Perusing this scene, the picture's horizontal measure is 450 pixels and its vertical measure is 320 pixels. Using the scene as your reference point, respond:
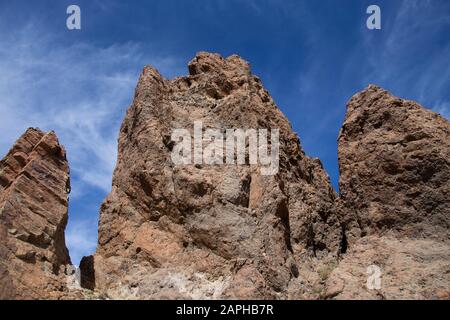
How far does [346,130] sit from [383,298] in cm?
941

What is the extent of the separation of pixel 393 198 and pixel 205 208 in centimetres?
764

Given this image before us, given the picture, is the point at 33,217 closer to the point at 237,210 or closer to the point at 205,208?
the point at 205,208

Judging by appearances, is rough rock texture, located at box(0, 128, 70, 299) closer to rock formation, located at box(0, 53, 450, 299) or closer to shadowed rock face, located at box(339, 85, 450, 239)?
rock formation, located at box(0, 53, 450, 299)

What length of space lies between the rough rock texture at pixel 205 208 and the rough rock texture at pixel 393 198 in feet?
5.29

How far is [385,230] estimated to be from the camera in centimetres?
2250

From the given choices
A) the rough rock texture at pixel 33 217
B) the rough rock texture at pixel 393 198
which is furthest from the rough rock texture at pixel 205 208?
the rough rock texture at pixel 33 217

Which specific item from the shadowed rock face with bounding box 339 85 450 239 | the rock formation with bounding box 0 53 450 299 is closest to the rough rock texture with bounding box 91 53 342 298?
the rock formation with bounding box 0 53 450 299

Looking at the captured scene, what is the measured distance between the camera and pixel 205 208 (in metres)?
21.2

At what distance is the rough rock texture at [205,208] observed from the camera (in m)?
19.7

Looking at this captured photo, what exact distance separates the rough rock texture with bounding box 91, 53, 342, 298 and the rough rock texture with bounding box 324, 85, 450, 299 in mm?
1613

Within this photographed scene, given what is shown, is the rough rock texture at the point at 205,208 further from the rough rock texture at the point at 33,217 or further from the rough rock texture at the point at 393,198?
the rough rock texture at the point at 33,217

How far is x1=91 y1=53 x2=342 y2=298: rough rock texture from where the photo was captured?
1966cm

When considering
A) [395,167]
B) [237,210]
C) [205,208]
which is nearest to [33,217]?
[205,208]

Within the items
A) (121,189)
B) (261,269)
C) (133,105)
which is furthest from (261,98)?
(261,269)
